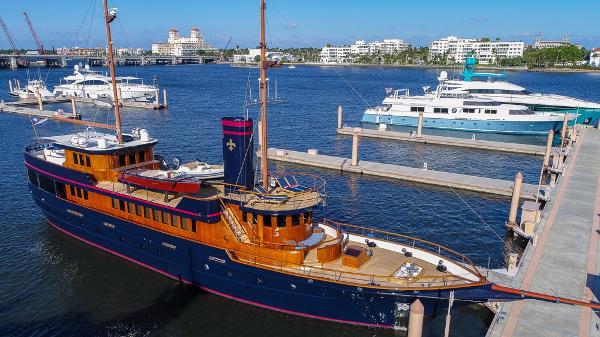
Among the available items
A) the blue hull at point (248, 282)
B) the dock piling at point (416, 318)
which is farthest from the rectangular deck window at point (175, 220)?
the dock piling at point (416, 318)

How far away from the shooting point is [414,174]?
37.8 m

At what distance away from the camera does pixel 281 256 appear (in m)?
18.4

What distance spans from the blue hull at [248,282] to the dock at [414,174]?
20085 millimetres

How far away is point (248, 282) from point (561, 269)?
1444cm

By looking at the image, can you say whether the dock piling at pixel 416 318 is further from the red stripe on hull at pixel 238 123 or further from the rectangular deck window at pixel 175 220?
the rectangular deck window at pixel 175 220

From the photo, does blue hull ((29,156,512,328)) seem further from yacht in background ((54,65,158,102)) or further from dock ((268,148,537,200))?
yacht in background ((54,65,158,102))

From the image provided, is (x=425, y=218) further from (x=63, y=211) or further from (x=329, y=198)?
(x=63, y=211)

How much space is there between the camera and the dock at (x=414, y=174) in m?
34.4

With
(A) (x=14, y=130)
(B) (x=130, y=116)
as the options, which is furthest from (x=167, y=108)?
(A) (x=14, y=130)

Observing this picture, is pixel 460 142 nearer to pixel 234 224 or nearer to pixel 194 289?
pixel 234 224

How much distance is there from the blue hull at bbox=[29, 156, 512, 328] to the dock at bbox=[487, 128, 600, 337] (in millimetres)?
1595

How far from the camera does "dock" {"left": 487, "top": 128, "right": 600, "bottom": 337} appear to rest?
1606 cm

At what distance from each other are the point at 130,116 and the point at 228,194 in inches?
2417

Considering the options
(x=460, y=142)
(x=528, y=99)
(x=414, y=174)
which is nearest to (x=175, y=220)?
(x=414, y=174)
